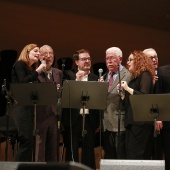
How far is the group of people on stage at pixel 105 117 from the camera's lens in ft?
16.1

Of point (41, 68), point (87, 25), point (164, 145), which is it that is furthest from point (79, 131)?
point (87, 25)

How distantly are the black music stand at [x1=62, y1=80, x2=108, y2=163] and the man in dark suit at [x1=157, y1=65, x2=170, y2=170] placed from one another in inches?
24.3

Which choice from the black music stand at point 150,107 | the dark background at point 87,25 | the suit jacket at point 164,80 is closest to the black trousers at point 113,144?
the black music stand at point 150,107

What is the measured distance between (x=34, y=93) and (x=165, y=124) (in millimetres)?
1402

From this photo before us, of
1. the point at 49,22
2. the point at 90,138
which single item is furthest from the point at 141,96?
the point at 49,22

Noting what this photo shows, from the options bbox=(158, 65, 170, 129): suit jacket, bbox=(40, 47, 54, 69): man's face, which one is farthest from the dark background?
bbox=(158, 65, 170, 129): suit jacket

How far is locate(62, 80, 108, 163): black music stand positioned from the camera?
487 cm

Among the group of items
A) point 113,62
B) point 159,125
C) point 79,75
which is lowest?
point 159,125

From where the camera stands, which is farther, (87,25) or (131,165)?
(87,25)

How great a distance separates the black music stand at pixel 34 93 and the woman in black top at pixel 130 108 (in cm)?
75

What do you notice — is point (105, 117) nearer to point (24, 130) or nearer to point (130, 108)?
point (130, 108)

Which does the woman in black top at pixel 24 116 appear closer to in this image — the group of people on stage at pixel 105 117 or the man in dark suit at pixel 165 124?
the group of people on stage at pixel 105 117

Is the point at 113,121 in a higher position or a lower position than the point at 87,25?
lower

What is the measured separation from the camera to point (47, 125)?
530 cm
